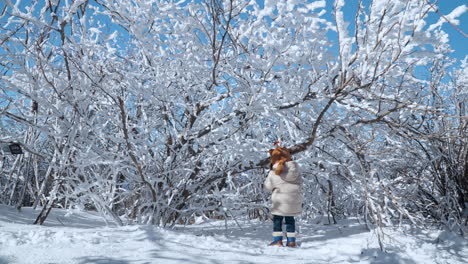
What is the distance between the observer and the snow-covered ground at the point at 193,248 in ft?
6.56

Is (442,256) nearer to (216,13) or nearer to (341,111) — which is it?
(341,111)

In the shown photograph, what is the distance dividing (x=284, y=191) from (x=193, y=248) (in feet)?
4.18

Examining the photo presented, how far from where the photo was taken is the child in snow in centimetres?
315

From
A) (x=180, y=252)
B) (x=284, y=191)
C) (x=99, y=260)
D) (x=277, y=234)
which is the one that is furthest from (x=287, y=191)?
(x=99, y=260)

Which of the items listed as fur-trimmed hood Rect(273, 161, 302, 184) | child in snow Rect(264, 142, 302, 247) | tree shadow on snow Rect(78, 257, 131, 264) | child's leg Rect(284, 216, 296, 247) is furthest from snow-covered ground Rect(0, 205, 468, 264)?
fur-trimmed hood Rect(273, 161, 302, 184)

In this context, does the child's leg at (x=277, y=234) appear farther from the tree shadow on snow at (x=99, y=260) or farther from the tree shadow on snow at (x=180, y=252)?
the tree shadow on snow at (x=99, y=260)

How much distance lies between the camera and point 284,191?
330 centimetres

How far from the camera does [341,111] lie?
299 cm

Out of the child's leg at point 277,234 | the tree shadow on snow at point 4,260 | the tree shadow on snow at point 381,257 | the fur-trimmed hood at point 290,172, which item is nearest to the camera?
the tree shadow on snow at point 4,260

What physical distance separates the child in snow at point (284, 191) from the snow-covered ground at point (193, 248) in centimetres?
22

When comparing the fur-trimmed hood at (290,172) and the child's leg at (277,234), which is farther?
the fur-trimmed hood at (290,172)

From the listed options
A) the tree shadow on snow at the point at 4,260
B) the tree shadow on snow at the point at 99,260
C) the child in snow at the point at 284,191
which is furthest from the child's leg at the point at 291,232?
the tree shadow on snow at the point at 4,260

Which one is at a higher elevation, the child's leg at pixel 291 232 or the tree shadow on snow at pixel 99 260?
the child's leg at pixel 291 232

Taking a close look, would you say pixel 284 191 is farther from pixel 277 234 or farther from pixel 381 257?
pixel 381 257
